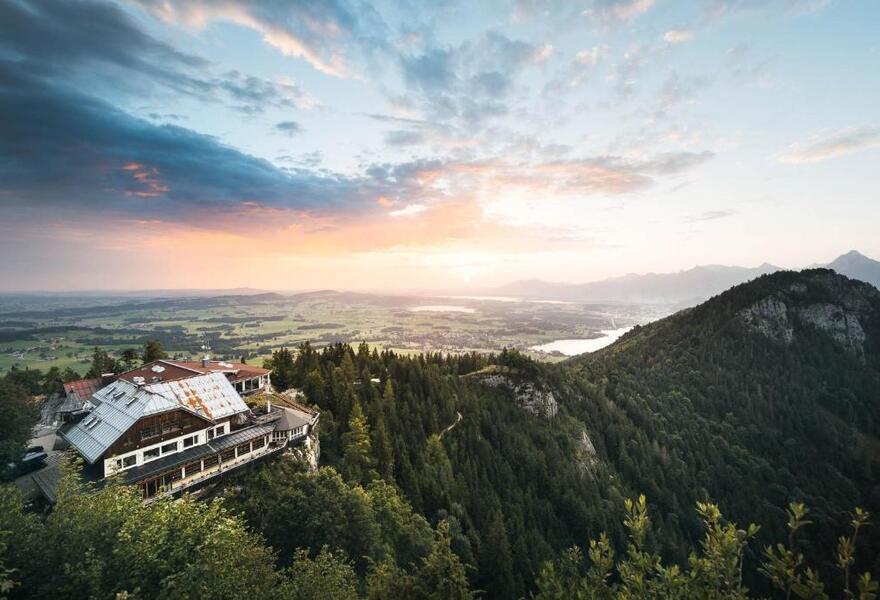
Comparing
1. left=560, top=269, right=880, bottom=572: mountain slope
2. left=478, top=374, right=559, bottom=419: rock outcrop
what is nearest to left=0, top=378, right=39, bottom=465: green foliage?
left=478, top=374, right=559, bottom=419: rock outcrop

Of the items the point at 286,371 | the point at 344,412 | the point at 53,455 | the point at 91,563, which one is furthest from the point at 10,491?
the point at 286,371

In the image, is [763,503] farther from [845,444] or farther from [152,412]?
[152,412]

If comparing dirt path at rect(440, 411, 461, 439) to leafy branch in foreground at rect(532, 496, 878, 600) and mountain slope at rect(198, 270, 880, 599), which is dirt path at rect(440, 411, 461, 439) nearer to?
mountain slope at rect(198, 270, 880, 599)

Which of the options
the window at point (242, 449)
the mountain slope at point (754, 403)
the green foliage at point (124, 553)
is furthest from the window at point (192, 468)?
the mountain slope at point (754, 403)

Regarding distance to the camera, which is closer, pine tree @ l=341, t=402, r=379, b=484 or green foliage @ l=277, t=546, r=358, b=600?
green foliage @ l=277, t=546, r=358, b=600

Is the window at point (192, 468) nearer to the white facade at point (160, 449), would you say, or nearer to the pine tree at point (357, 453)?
the white facade at point (160, 449)
